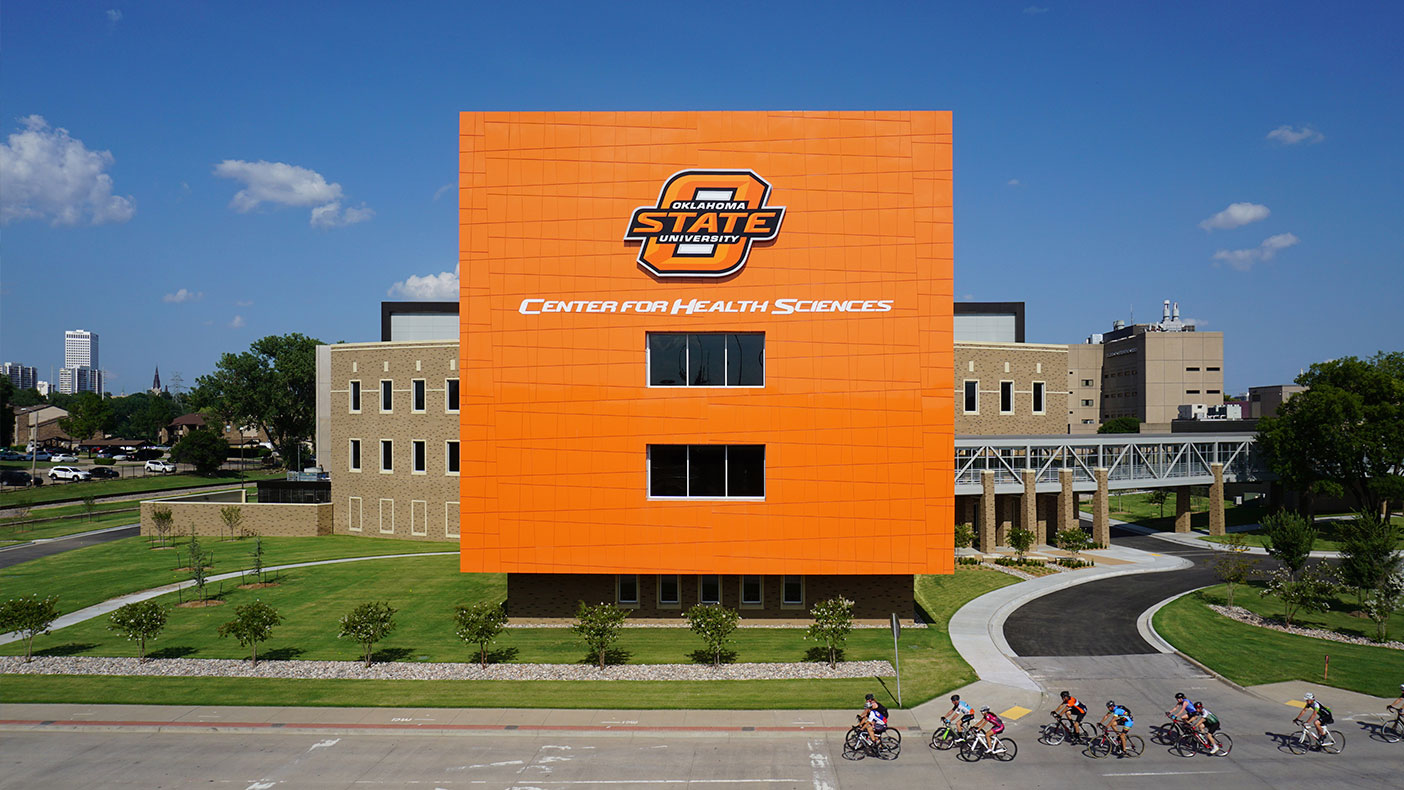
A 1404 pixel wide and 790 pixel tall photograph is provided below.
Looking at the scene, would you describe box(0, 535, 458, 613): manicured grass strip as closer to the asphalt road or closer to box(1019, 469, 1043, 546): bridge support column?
the asphalt road

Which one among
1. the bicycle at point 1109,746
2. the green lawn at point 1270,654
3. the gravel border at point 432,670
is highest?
the bicycle at point 1109,746

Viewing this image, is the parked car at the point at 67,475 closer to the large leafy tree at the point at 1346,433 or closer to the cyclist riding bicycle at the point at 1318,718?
the cyclist riding bicycle at the point at 1318,718

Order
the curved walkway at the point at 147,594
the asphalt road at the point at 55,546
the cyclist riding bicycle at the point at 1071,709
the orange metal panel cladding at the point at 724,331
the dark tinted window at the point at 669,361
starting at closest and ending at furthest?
1. the cyclist riding bicycle at the point at 1071,709
2. the orange metal panel cladding at the point at 724,331
3. the dark tinted window at the point at 669,361
4. the curved walkway at the point at 147,594
5. the asphalt road at the point at 55,546

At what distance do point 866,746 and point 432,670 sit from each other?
49.4 feet

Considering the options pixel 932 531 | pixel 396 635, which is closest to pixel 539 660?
pixel 396 635

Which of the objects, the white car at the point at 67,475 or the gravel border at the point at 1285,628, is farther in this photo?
the white car at the point at 67,475

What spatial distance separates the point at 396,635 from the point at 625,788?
53.5 feet

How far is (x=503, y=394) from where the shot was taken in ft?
97.1

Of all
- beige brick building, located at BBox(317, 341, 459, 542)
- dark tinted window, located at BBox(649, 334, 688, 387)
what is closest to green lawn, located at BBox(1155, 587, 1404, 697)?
dark tinted window, located at BBox(649, 334, 688, 387)

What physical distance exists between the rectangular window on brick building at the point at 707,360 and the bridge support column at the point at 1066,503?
100ft

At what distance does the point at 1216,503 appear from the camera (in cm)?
5516

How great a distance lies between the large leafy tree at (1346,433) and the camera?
165 feet

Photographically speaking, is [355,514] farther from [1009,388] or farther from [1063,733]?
[1063,733]

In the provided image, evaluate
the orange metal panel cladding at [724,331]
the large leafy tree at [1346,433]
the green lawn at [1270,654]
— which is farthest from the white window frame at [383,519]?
the large leafy tree at [1346,433]
